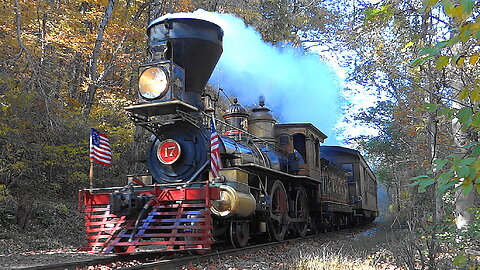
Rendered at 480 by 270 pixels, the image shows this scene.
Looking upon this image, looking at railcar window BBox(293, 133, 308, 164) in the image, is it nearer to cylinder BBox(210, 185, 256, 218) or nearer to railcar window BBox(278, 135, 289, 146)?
railcar window BBox(278, 135, 289, 146)

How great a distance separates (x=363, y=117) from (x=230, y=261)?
516 inches

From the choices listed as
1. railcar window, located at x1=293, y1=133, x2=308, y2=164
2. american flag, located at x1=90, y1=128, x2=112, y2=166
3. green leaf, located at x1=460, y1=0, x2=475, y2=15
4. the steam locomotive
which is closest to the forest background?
green leaf, located at x1=460, y1=0, x2=475, y2=15

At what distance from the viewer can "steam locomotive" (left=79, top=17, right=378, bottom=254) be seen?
274 inches

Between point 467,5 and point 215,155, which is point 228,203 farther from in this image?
point 467,5

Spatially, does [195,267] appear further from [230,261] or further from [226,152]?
[226,152]

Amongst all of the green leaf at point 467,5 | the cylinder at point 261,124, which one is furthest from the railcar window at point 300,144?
the green leaf at point 467,5

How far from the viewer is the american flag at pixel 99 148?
8.85 metres

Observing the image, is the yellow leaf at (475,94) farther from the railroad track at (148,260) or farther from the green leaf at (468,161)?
the railroad track at (148,260)

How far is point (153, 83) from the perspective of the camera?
25.2ft

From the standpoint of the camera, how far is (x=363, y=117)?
722 inches

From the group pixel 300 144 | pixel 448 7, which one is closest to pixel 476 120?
pixel 448 7

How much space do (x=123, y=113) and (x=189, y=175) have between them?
784cm

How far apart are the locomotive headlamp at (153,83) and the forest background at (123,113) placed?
200 cm

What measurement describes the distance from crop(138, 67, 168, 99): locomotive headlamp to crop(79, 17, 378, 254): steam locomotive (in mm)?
17
